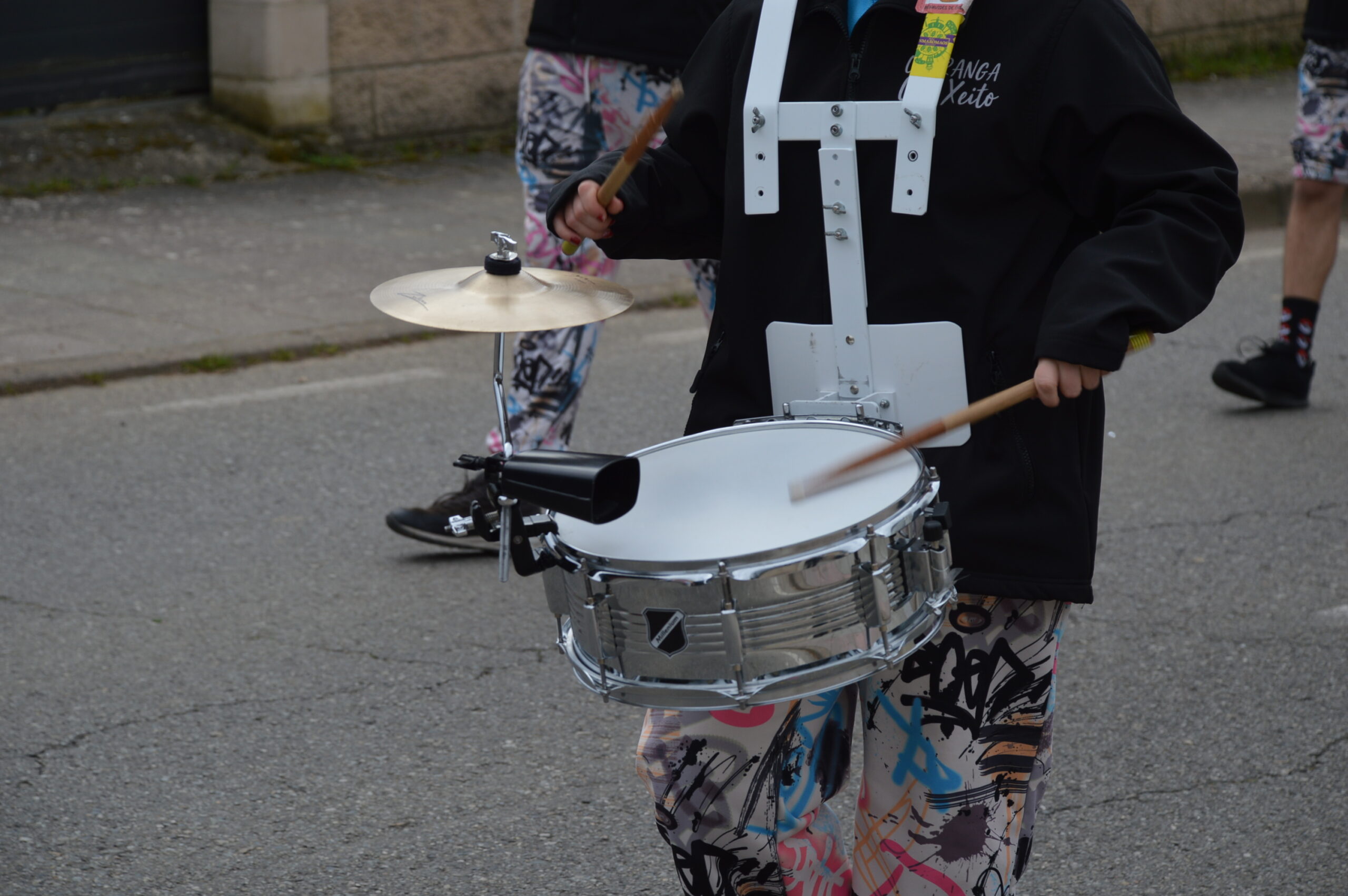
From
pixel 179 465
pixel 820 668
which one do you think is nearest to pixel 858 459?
pixel 820 668

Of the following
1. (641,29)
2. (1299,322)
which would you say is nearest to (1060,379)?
(641,29)

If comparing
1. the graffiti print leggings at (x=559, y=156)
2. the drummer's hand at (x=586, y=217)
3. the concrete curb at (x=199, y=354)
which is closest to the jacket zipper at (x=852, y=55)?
the drummer's hand at (x=586, y=217)

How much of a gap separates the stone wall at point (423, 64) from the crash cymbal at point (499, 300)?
23.8ft

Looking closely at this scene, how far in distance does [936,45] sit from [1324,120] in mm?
4057

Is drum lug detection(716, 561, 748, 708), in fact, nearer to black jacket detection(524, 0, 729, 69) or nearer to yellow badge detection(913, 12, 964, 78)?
yellow badge detection(913, 12, 964, 78)

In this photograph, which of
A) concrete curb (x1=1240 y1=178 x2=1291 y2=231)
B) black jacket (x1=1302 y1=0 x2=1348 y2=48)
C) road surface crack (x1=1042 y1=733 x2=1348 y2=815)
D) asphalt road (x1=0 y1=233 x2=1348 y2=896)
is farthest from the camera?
concrete curb (x1=1240 y1=178 x2=1291 y2=231)

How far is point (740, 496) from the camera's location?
2.03m

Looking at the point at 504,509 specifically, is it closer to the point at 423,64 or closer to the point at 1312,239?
the point at 1312,239

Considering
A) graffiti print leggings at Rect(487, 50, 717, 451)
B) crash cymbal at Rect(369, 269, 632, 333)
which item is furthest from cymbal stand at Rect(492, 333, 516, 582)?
graffiti print leggings at Rect(487, 50, 717, 451)

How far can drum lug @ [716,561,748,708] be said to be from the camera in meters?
1.78

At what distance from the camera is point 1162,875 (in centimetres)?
295

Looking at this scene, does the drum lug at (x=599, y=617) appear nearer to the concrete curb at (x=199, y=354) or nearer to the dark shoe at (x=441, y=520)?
the dark shoe at (x=441, y=520)

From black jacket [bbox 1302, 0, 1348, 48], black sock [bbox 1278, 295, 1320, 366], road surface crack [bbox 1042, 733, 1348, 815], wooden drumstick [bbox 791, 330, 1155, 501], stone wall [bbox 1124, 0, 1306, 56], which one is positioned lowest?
road surface crack [bbox 1042, 733, 1348, 815]

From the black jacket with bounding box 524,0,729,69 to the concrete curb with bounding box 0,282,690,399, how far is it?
4.55ft
